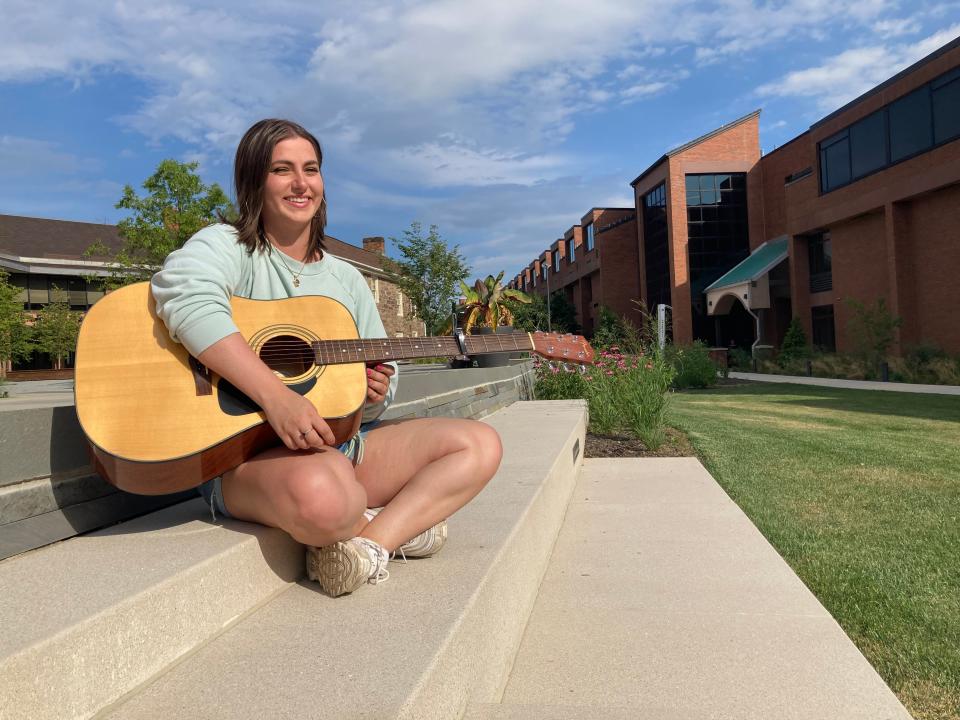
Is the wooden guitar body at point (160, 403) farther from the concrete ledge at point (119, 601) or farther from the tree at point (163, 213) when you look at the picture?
the tree at point (163, 213)

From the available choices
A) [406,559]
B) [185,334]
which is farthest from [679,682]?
[185,334]

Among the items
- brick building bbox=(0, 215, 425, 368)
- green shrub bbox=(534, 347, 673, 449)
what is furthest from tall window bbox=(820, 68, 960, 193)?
brick building bbox=(0, 215, 425, 368)

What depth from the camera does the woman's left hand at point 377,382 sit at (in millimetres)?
2648

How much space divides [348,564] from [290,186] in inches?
51.1

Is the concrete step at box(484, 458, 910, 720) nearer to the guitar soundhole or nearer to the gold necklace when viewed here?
the guitar soundhole

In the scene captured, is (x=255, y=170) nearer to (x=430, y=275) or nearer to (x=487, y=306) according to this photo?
(x=487, y=306)

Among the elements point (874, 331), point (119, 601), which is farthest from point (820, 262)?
point (119, 601)

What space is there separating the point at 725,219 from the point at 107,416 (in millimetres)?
34221

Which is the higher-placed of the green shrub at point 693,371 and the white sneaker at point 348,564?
the white sneaker at point 348,564

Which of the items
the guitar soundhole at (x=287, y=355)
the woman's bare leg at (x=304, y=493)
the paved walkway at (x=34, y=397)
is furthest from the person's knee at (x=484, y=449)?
the paved walkway at (x=34, y=397)

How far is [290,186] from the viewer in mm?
2502

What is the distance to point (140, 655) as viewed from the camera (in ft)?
5.32

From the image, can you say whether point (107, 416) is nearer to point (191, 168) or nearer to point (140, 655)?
point (140, 655)

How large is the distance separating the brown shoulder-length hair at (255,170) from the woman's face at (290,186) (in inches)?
0.8
